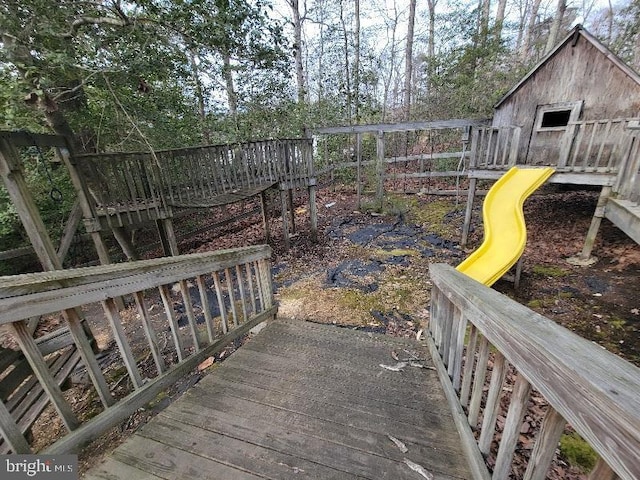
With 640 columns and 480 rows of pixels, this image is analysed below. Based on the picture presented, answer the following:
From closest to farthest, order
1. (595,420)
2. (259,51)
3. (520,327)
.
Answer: (595,420)
(520,327)
(259,51)

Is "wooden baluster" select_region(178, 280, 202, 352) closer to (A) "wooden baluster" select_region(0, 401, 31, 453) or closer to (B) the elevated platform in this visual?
(A) "wooden baluster" select_region(0, 401, 31, 453)

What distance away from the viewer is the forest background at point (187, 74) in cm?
392

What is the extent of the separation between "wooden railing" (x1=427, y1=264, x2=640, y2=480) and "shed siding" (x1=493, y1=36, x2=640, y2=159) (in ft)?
28.7

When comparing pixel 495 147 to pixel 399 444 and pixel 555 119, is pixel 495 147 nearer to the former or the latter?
pixel 555 119

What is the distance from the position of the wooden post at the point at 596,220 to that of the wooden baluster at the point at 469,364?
5.48m

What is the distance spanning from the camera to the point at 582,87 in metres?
7.11

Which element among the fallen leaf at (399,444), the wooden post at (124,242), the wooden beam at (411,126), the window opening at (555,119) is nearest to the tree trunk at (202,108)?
the wooden beam at (411,126)

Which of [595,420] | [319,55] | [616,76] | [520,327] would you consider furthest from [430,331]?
[319,55]

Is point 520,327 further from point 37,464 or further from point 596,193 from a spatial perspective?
point 596,193

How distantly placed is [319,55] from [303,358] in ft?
59.1

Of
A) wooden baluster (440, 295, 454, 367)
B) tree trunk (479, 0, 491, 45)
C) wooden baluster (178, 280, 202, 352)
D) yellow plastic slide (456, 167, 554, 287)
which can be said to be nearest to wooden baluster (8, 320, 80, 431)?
wooden baluster (178, 280, 202, 352)

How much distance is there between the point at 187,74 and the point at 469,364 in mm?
6546

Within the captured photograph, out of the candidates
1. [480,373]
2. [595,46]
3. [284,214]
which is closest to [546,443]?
[480,373]

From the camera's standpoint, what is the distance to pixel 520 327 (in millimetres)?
1065
